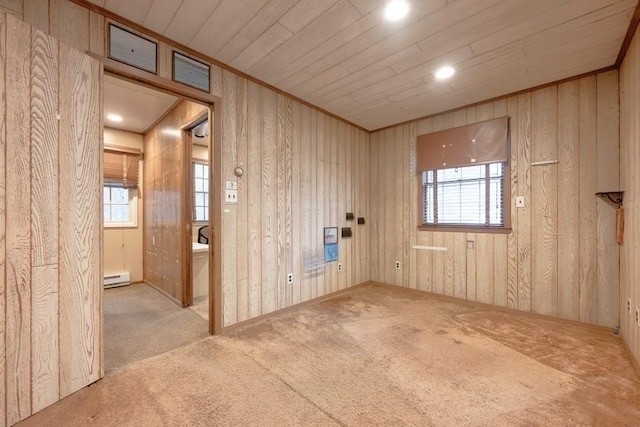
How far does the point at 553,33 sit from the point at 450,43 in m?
0.75

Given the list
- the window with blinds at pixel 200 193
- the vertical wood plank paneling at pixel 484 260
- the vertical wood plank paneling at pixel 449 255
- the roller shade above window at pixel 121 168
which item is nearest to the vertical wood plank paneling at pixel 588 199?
the vertical wood plank paneling at pixel 484 260

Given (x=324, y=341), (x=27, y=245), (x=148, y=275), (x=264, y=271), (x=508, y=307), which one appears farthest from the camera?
(x=148, y=275)

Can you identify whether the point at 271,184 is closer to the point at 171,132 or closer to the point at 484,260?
the point at 171,132

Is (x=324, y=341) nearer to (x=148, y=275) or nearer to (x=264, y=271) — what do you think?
(x=264, y=271)

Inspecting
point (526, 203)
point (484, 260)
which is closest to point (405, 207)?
point (484, 260)

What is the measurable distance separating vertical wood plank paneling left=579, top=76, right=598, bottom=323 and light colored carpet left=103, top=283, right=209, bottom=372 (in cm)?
381

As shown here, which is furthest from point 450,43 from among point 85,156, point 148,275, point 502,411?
point 148,275

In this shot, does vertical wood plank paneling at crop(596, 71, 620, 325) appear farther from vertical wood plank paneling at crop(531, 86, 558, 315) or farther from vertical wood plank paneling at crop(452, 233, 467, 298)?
vertical wood plank paneling at crop(452, 233, 467, 298)

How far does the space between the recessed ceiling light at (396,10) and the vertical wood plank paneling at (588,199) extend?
2236 millimetres

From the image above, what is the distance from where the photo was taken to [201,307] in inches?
136

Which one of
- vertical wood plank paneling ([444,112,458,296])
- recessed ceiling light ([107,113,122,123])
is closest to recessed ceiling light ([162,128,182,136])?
recessed ceiling light ([107,113,122,123])

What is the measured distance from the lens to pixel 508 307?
320cm

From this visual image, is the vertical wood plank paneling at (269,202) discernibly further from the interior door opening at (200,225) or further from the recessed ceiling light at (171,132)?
the recessed ceiling light at (171,132)

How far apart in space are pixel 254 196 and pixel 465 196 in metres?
2.72
